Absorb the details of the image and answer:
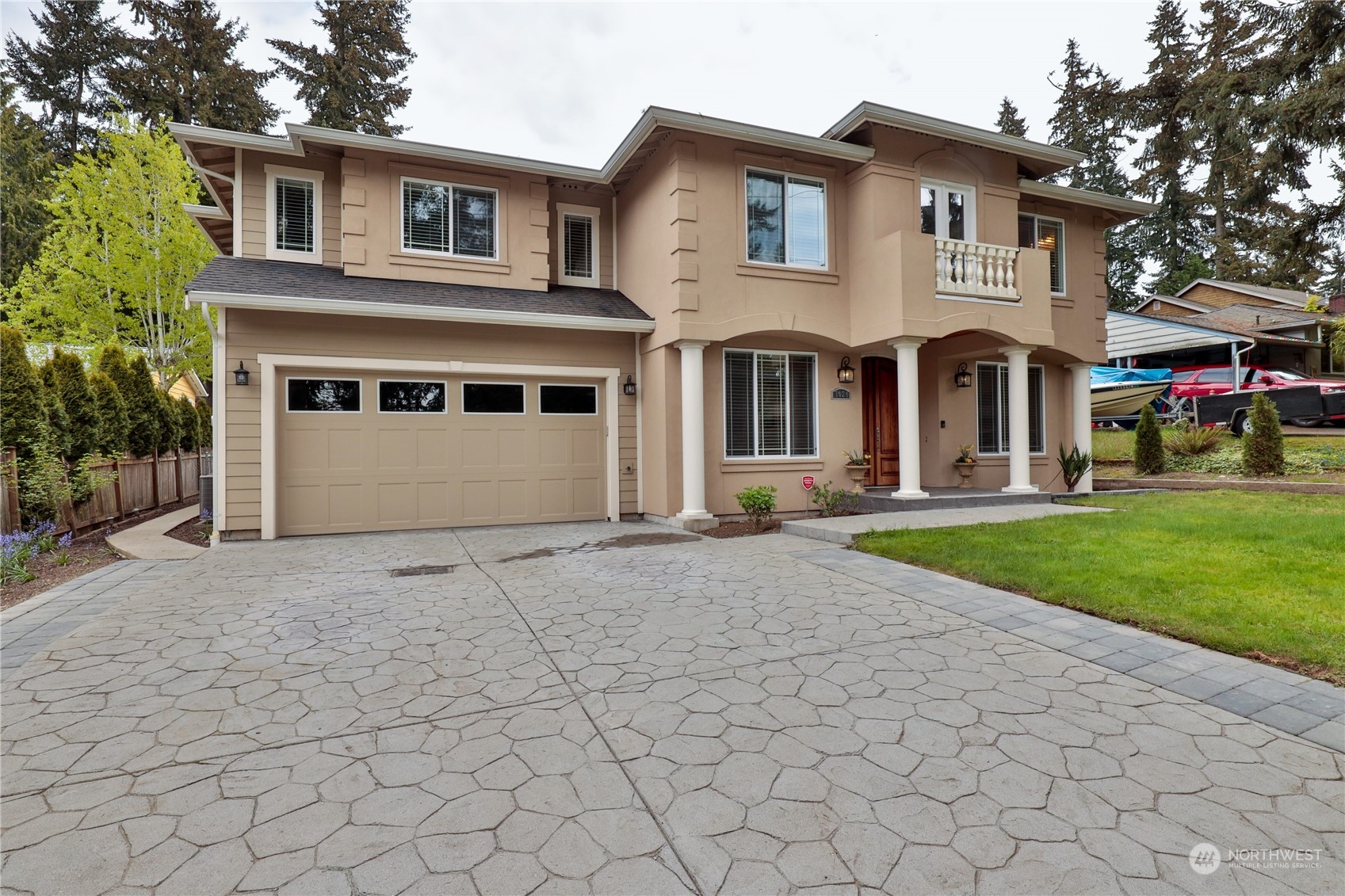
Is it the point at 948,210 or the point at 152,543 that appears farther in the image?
the point at 948,210

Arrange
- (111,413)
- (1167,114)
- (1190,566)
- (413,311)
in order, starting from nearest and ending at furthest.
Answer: (1190,566), (413,311), (111,413), (1167,114)

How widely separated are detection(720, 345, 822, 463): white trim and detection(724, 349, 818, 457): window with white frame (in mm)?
12

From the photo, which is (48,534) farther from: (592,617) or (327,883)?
(327,883)

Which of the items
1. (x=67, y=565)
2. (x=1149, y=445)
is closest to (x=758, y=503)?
(x=67, y=565)

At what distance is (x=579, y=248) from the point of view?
35.5 ft

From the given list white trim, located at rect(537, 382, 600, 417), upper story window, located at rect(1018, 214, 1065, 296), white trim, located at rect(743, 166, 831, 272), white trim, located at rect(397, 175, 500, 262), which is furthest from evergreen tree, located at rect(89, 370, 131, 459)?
upper story window, located at rect(1018, 214, 1065, 296)

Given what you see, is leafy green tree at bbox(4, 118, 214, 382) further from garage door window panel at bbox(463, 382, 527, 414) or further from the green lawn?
the green lawn

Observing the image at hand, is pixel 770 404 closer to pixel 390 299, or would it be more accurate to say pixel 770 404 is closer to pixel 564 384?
pixel 564 384

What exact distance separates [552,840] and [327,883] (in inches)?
25.4

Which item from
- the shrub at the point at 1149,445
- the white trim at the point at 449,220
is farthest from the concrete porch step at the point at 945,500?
the white trim at the point at 449,220

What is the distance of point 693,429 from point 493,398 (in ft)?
10.1

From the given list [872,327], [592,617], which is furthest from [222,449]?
[872,327]

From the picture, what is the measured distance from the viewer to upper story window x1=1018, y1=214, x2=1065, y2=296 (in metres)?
11.5

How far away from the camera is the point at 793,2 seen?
1044 centimetres
